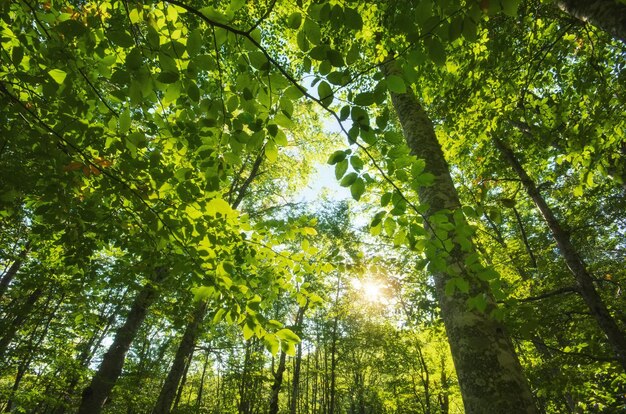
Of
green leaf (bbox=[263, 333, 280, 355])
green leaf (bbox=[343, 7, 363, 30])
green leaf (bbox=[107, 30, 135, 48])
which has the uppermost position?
green leaf (bbox=[107, 30, 135, 48])

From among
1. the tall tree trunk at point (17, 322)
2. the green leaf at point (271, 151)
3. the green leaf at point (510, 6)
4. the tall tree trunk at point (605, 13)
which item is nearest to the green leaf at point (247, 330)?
the green leaf at point (271, 151)

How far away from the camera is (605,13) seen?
1968mm

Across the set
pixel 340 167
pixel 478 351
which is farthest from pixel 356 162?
pixel 478 351

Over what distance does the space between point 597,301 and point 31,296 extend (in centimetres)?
1549

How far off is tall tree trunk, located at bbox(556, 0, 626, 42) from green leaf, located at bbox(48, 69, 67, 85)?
313 centimetres

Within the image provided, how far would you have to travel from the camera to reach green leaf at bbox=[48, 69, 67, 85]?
67.6 inches

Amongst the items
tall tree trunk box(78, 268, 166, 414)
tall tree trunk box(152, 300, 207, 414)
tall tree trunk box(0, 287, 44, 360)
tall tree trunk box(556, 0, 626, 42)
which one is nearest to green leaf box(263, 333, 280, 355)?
tall tree trunk box(556, 0, 626, 42)

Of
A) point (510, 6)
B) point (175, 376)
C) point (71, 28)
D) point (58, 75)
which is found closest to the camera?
point (510, 6)

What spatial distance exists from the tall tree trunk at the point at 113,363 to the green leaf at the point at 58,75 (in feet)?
15.5

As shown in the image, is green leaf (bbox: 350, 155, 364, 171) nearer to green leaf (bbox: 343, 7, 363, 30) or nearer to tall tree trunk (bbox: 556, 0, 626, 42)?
green leaf (bbox: 343, 7, 363, 30)

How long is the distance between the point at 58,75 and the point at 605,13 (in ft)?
10.4

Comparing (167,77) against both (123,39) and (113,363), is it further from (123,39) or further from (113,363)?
(113,363)

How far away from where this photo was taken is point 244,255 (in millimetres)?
3029

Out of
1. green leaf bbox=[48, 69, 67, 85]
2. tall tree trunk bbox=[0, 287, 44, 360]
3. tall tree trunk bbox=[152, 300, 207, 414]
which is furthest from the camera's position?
tall tree trunk bbox=[152, 300, 207, 414]
